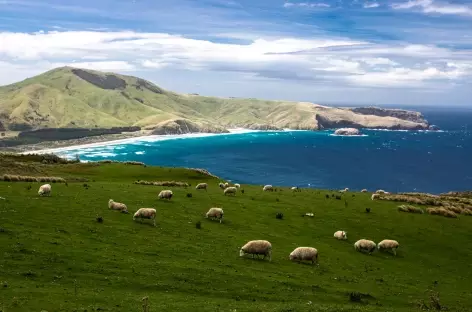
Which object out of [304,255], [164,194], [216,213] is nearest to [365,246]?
[304,255]

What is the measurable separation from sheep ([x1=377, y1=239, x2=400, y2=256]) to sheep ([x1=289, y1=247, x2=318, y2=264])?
32.6 feet

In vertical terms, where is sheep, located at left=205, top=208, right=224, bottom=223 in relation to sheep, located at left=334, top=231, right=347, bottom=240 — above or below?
above

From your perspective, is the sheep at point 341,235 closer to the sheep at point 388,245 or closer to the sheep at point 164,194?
the sheep at point 388,245

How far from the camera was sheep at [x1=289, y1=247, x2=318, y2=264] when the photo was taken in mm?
31688

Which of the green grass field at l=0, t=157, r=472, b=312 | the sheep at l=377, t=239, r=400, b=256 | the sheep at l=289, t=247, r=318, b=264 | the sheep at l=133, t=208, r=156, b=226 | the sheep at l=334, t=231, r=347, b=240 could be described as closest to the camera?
the green grass field at l=0, t=157, r=472, b=312

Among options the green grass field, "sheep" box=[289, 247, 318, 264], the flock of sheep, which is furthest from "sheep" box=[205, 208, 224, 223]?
"sheep" box=[289, 247, 318, 264]

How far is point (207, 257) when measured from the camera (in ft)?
95.0

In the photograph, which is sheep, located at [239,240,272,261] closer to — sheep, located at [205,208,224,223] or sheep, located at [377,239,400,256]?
sheep, located at [205,208,224,223]

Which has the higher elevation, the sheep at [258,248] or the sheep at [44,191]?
the sheep at [44,191]

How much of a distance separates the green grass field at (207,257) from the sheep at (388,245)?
99 centimetres

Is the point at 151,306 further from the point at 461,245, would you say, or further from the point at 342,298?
the point at 461,245

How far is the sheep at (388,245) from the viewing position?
38.4m

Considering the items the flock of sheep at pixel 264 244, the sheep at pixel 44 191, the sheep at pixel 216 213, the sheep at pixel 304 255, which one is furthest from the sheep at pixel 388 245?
the sheep at pixel 44 191

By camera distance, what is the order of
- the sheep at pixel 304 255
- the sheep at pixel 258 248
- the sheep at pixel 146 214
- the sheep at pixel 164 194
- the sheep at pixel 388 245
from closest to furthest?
the sheep at pixel 258 248
the sheep at pixel 304 255
the sheep at pixel 146 214
the sheep at pixel 388 245
the sheep at pixel 164 194
